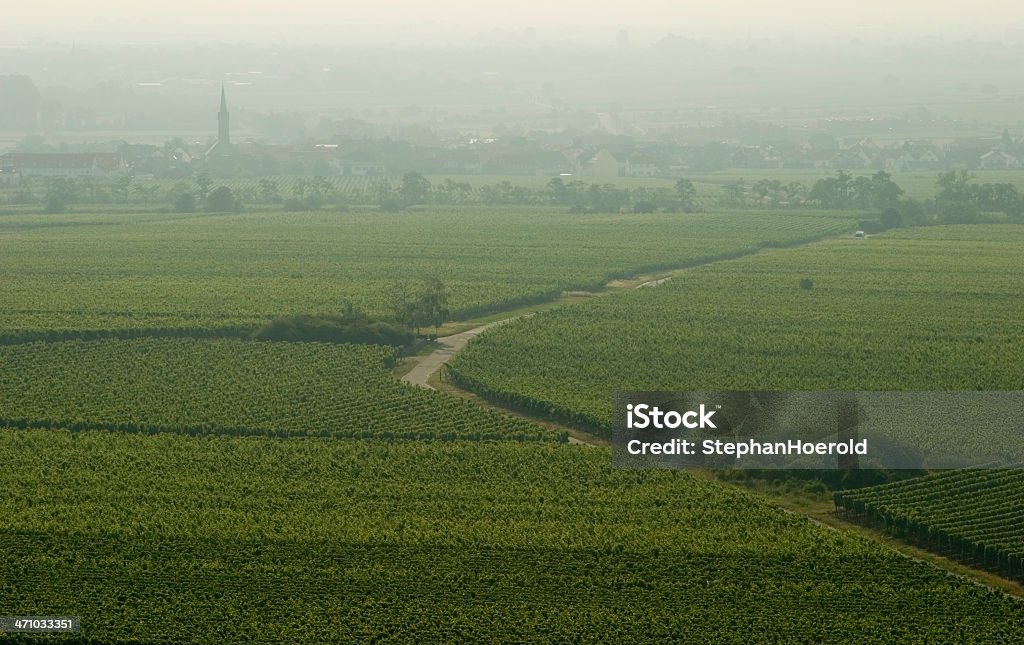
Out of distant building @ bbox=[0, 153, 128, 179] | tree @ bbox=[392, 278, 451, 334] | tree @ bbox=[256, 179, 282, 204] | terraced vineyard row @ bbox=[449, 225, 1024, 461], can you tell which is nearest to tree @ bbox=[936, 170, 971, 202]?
terraced vineyard row @ bbox=[449, 225, 1024, 461]

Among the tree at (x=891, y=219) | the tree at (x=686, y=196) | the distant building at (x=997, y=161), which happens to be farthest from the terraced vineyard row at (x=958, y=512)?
the distant building at (x=997, y=161)

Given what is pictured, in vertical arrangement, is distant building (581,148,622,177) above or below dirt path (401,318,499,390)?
above

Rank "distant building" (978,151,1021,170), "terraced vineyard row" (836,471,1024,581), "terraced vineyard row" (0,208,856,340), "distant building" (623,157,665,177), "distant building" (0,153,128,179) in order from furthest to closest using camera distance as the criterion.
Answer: "distant building" (978,151,1021,170) → "distant building" (623,157,665,177) → "distant building" (0,153,128,179) → "terraced vineyard row" (0,208,856,340) → "terraced vineyard row" (836,471,1024,581)

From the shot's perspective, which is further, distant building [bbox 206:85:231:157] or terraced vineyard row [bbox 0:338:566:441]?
distant building [bbox 206:85:231:157]

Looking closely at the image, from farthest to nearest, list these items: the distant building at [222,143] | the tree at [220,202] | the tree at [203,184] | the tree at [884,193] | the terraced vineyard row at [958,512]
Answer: the distant building at [222,143], the tree at [203,184], the tree at [220,202], the tree at [884,193], the terraced vineyard row at [958,512]

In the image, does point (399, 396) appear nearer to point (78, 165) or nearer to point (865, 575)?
point (865, 575)

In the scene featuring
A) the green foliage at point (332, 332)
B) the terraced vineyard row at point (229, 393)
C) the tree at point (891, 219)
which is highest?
the tree at point (891, 219)

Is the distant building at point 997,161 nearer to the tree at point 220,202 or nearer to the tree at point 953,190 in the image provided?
the tree at point 953,190

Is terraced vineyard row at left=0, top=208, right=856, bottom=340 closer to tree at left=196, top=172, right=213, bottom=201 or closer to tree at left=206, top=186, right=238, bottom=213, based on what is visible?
tree at left=206, top=186, right=238, bottom=213
